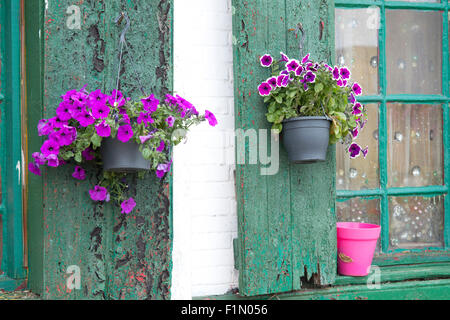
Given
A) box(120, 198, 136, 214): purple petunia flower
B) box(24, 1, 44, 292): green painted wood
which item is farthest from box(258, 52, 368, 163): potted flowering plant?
box(24, 1, 44, 292): green painted wood

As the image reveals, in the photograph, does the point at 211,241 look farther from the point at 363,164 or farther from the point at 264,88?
the point at 363,164

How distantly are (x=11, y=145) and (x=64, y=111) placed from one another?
47cm

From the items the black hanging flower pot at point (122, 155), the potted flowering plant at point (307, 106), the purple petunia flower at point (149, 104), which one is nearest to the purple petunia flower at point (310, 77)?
the potted flowering plant at point (307, 106)

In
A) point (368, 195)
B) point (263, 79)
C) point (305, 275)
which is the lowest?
point (305, 275)

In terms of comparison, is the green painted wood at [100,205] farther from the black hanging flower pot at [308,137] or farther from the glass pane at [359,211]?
the glass pane at [359,211]

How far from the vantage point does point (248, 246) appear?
2180 mm

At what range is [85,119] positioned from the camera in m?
1.75

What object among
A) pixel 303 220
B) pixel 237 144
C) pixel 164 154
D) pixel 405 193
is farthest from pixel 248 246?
pixel 405 193

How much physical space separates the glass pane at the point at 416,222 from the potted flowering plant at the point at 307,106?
66 centimetres

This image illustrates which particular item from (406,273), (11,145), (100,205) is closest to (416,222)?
(406,273)

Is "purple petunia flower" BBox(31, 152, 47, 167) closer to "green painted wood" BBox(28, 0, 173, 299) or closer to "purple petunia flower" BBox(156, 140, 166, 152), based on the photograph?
"green painted wood" BBox(28, 0, 173, 299)

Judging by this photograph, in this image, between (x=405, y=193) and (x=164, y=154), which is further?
(x=405, y=193)
